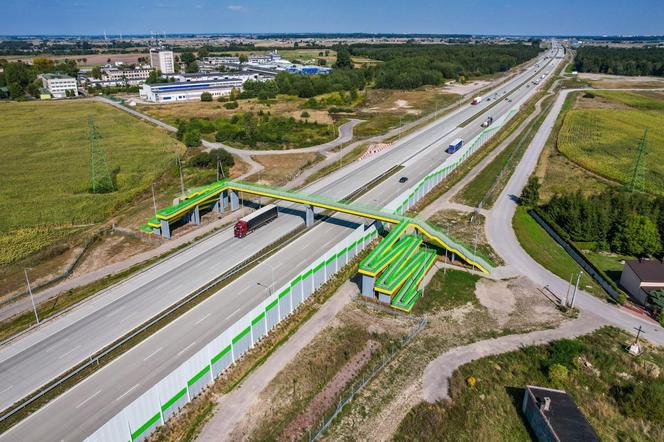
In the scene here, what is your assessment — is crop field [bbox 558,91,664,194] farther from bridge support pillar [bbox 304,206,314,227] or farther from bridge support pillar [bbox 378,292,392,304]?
bridge support pillar [bbox 378,292,392,304]

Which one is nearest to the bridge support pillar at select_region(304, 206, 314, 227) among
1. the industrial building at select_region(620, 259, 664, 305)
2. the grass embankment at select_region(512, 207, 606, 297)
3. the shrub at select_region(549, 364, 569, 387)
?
the grass embankment at select_region(512, 207, 606, 297)

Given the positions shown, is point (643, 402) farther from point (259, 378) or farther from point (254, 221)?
point (254, 221)

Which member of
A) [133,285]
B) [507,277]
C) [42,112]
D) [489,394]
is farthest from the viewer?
[42,112]

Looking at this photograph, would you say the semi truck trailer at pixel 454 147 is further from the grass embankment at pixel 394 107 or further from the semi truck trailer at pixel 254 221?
the semi truck trailer at pixel 254 221

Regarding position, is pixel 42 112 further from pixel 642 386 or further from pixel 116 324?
pixel 642 386

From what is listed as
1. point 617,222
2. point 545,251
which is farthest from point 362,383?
point 617,222

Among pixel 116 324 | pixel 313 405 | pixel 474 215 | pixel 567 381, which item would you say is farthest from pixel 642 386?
pixel 116 324
